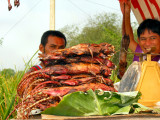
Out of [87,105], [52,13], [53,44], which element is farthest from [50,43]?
[87,105]

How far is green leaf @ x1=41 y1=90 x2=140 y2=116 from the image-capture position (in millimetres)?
1028

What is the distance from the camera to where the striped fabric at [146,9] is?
3.20m

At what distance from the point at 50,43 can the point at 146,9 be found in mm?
1676

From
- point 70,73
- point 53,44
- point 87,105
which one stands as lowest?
point 87,105

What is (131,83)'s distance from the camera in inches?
62.2

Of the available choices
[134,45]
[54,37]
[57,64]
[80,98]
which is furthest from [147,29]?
[80,98]

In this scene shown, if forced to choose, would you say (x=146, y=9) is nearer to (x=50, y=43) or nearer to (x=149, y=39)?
(x=149, y=39)

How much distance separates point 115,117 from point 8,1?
3.78ft

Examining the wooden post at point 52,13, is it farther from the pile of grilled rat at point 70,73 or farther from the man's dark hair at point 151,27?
the pile of grilled rat at point 70,73

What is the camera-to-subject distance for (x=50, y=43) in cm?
280

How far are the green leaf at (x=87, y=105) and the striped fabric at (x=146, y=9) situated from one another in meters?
2.48

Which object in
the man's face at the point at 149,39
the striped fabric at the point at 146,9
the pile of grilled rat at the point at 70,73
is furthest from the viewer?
the striped fabric at the point at 146,9

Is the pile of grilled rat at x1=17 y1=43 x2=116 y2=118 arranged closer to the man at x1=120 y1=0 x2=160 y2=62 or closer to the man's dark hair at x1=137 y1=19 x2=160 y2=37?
the man at x1=120 y1=0 x2=160 y2=62

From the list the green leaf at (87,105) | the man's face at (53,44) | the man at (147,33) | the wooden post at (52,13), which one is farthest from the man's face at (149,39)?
the wooden post at (52,13)
